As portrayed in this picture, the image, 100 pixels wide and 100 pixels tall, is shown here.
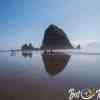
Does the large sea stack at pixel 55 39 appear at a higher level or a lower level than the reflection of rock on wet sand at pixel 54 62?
higher

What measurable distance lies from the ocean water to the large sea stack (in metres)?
0.06

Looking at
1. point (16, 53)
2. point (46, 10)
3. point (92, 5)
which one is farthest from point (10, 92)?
point (92, 5)

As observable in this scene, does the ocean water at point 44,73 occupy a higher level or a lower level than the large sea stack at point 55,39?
lower

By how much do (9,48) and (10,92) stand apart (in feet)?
1.39

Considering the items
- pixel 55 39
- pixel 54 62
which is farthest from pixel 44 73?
pixel 55 39

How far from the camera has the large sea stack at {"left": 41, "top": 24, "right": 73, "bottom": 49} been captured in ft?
6.12

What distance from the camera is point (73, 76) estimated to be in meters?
1.87

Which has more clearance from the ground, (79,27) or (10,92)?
(79,27)

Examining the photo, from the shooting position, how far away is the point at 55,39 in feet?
6.15

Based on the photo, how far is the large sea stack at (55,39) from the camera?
186cm

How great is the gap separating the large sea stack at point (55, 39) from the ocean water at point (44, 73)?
0.20 ft

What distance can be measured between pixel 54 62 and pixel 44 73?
0.15 meters

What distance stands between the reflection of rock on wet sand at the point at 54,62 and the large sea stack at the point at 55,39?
0.26 feet

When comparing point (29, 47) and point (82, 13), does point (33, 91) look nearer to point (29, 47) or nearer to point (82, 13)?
point (29, 47)
